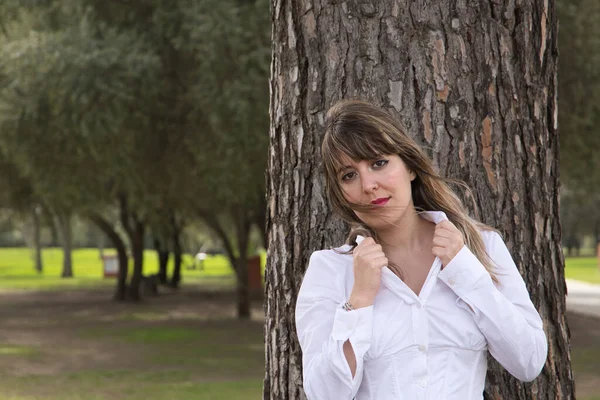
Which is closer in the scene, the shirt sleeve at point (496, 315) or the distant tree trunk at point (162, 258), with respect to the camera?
the shirt sleeve at point (496, 315)

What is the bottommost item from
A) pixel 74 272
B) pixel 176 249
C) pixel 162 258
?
pixel 74 272

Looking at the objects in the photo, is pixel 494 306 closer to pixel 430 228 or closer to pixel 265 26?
pixel 430 228

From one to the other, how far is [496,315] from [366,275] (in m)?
→ 0.38

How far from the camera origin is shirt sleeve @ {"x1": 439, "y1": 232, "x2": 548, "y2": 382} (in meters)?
2.64

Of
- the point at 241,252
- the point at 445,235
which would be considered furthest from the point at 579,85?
the point at 445,235

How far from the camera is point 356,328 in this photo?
2605mm

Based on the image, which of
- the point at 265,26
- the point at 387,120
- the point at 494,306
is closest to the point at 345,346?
the point at 494,306

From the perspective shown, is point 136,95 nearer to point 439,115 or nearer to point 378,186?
point 439,115

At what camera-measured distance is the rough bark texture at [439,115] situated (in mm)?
3490

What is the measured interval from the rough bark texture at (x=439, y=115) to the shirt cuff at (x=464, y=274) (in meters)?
0.87

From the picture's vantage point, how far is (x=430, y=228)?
2.91 metres

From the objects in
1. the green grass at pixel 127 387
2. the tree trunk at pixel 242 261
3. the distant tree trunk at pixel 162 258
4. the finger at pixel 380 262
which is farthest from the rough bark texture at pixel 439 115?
the distant tree trunk at pixel 162 258

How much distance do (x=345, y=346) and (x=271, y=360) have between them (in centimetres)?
121

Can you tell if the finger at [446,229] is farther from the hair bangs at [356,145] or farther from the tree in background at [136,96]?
the tree in background at [136,96]
